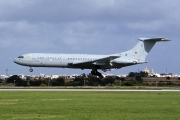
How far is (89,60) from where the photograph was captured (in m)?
87.4

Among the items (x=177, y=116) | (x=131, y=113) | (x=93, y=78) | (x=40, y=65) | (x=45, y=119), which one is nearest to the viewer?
(x=45, y=119)

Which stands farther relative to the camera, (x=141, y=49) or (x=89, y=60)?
(x=141, y=49)

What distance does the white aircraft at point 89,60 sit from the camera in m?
85.8

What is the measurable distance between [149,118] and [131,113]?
2.57m

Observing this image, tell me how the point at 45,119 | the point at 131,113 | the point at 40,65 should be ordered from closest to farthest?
the point at 45,119 < the point at 131,113 < the point at 40,65

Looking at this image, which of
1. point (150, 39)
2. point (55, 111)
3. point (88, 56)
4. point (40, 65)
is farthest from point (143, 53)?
point (55, 111)

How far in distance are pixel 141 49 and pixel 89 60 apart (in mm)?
10296

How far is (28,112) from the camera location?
25.7 metres

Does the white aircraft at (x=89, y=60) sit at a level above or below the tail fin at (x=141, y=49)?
below

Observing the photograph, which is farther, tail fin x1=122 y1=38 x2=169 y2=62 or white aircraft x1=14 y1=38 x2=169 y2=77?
tail fin x1=122 y1=38 x2=169 y2=62

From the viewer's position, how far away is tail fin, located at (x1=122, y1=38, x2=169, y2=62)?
8925 cm

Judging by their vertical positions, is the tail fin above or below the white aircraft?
above

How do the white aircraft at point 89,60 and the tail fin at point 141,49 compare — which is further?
the tail fin at point 141,49

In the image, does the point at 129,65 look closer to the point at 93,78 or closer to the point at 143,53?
the point at 143,53
